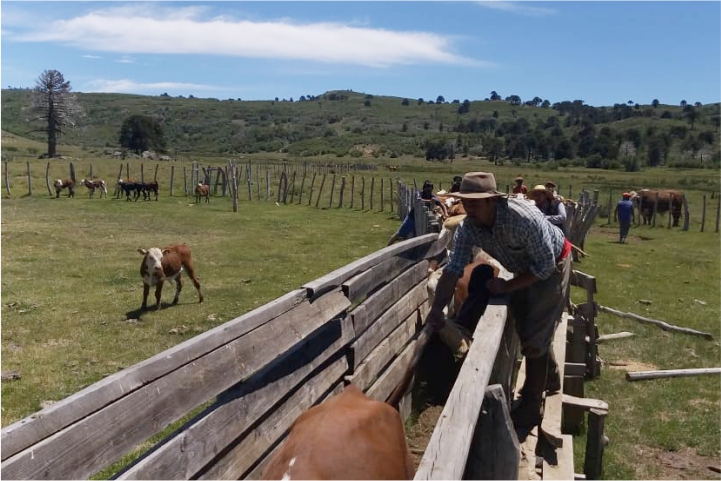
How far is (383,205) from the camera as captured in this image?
34.9 meters

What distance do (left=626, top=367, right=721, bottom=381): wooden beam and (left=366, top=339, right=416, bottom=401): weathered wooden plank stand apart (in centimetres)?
361

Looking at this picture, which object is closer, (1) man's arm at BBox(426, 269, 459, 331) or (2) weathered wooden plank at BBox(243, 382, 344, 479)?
(2) weathered wooden plank at BBox(243, 382, 344, 479)

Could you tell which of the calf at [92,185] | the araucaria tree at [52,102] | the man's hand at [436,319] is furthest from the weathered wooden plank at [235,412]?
the araucaria tree at [52,102]

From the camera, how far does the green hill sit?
97.0 meters

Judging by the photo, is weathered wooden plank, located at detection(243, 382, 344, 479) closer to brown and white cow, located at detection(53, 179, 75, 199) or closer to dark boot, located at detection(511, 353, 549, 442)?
dark boot, located at detection(511, 353, 549, 442)

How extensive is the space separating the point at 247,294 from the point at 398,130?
12708 cm

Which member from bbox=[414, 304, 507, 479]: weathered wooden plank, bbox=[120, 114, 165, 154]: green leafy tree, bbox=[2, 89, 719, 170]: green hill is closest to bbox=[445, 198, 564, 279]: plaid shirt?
bbox=[414, 304, 507, 479]: weathered wooden plank

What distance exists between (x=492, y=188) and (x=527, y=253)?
1.86 ft

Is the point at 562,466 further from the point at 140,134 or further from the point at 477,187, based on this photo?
the point at 140,134

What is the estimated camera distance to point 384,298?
645cm

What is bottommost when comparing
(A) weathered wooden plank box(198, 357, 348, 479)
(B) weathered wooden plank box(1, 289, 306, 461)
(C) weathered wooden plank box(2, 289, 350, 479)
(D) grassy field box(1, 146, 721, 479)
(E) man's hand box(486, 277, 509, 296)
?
(D) grassy field box(1, 146, 721, 479)

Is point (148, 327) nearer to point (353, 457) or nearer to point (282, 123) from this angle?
point (353, 457)

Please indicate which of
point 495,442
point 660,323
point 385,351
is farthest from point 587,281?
point 495,442

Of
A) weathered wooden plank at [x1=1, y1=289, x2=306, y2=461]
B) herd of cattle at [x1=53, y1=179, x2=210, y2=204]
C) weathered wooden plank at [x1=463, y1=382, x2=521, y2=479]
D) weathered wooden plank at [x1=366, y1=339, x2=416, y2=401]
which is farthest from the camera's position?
herd of cattle at [x1=53, y1=179, x2=210, y2=204]
